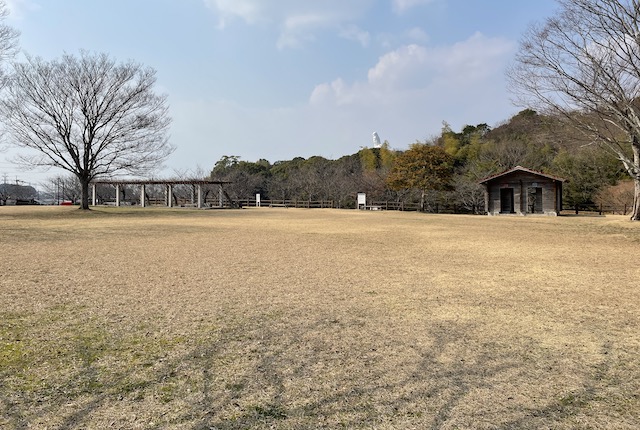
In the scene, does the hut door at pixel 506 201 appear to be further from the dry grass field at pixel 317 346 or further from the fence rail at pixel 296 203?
the dry grass field at pixel 317 346

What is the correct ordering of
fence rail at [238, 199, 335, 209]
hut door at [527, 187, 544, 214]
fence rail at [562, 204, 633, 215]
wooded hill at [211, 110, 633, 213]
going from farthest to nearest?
fence rail at [238, 199, 335, 209], wooded hill at [211, 110, 633, 213], fence rail at [562, 204, 633, 215], hut door at [527, 187, 544, 214]

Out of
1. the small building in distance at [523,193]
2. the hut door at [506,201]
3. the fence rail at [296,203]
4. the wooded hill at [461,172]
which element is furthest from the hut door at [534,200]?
the fence rail at [296,203]

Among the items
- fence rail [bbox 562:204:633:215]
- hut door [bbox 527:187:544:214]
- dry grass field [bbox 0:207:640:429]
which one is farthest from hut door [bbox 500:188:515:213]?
dry grass field [bbox 0:207:640:429]

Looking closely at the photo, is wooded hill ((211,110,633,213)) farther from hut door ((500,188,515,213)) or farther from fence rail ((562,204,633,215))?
hut door ((500,188,515,213))

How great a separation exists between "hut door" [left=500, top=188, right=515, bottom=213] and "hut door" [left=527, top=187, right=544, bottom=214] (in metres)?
1.13

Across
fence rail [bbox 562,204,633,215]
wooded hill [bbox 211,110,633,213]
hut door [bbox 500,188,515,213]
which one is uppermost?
wooded hill [bbox 211,110,633,213]

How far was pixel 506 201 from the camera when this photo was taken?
28.4 meters

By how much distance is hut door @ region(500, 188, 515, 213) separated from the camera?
28.2 m

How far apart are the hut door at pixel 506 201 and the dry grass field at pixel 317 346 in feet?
73.4

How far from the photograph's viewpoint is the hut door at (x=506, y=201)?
2816 centimetres

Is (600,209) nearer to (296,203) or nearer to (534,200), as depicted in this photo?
(534,200)

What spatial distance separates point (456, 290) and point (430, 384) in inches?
121

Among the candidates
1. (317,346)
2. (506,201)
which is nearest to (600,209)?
(506,201)

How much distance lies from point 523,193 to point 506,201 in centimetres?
130
